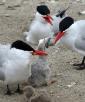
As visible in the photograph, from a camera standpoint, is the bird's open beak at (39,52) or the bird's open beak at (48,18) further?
the bird's open beak at (48,18)

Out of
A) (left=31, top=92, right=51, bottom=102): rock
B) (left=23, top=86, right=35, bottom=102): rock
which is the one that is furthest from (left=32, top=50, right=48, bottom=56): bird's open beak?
(left=31, top=92, right=51, bottom=102): rock

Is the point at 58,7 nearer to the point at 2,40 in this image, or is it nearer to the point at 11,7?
the point at 11,7

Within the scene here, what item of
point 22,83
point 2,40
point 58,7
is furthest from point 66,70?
point 58,7

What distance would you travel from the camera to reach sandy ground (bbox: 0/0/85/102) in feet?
24.7

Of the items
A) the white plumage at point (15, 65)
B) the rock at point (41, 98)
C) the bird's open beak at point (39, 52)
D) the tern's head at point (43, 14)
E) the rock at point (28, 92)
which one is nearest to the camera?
the rock at point (41, 98)

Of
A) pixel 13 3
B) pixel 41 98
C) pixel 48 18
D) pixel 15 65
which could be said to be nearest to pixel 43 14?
pixel 48 18

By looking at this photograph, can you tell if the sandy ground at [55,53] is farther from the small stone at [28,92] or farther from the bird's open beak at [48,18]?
the bird's open beak at [48,18]

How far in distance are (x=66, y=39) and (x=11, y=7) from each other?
171 inches

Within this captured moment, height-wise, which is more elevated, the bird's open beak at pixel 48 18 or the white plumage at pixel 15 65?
the white plumage at pixel 15 65

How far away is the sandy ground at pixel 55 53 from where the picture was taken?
7.54m

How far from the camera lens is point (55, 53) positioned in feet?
31.4

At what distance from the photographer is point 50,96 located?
7.32 metres

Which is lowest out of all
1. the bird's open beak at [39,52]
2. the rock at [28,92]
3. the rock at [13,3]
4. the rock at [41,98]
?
the rock at [13,3]

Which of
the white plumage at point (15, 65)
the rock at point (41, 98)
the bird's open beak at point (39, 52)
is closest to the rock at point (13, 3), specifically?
the bird's open beak at point (39, 52)
